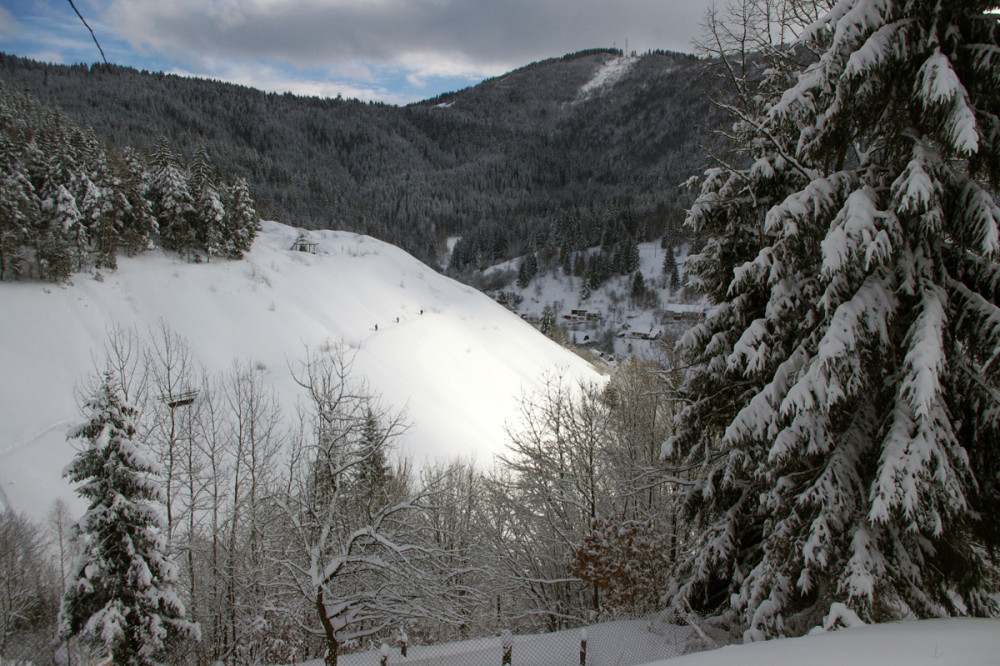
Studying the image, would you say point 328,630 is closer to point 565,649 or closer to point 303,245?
point 565,649

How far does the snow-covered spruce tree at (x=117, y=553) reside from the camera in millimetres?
9672

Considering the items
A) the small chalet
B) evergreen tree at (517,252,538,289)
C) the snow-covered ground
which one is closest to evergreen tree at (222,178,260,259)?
the small chalet

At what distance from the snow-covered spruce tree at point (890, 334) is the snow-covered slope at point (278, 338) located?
38.6ft

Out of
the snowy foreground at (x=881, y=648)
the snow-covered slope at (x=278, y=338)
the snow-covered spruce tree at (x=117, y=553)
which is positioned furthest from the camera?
the snow-covered slope at (x=278, y=338)

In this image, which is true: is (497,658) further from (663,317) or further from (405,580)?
(663,317)

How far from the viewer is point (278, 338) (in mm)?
33125

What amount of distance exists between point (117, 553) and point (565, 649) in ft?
30.9

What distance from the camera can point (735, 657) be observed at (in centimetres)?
475

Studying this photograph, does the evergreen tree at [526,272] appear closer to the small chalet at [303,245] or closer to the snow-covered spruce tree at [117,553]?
the small chalet at [303,245]

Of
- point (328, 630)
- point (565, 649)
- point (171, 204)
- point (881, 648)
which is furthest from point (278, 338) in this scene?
point (881, 648)

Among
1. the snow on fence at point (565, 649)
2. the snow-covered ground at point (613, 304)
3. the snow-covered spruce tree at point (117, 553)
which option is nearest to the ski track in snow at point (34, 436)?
the snow-covered spruce tree at point (117, 553)

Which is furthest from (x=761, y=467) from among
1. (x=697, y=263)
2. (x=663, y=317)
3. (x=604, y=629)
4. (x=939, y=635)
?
(x=663, y=317)

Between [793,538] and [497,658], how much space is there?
6.33 meters

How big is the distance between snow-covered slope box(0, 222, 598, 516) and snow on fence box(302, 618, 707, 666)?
9.14 metres
